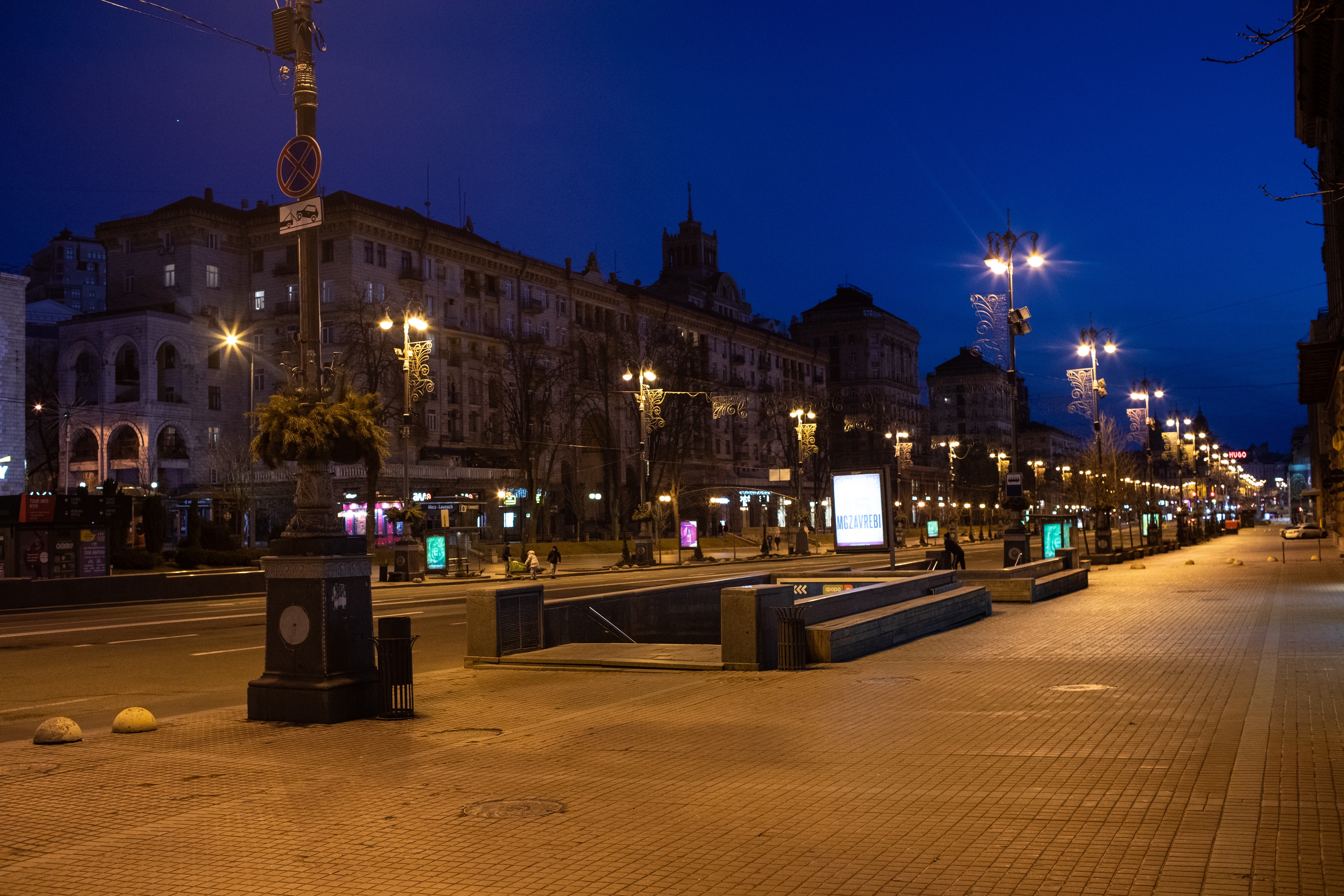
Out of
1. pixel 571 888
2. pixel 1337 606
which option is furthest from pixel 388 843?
A: pixel 1337 606

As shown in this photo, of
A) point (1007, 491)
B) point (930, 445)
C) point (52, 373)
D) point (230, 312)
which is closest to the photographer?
point (1007, 491)

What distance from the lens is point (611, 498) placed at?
8306 centimetres

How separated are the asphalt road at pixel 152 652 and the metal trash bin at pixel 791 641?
4.38m

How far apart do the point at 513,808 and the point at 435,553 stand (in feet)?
136

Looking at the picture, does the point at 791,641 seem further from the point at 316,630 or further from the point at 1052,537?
the point at 1052,537

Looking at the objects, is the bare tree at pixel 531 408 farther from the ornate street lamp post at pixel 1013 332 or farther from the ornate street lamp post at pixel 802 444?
the ornate street lamp post at pixel 1013 332

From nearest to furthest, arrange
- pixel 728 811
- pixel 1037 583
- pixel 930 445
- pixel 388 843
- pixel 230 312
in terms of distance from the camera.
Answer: pixel 388 843 < pixel 728 811 < pixel 1037 583 < pixel 230 312 < pixel 930 445

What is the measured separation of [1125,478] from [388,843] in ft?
278

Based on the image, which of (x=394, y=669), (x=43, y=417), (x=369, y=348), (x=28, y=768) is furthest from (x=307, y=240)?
(x=43, y=417)

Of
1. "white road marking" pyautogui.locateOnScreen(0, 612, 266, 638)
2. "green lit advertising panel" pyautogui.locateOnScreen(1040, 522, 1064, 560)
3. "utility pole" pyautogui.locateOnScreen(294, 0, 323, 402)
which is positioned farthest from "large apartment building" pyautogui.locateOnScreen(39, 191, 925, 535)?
"utility pole" pyautogui.locateOnScreen(294, 0, 323, 402)

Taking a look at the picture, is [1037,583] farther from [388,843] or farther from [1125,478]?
[1125,478]

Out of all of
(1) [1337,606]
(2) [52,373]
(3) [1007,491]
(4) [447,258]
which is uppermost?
(4) [447,258]

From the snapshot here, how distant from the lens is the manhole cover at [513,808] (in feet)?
25.0

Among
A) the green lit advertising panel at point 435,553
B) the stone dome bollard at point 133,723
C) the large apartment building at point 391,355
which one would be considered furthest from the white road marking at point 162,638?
the large apartment building at point 391,355
